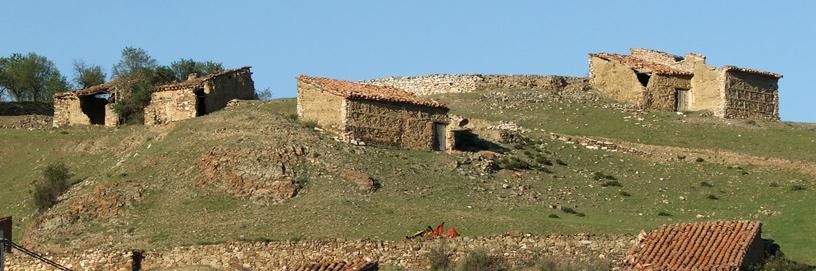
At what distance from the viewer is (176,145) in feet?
228

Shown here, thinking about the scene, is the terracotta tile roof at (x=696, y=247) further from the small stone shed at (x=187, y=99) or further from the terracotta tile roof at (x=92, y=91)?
the terracotta tile roof at (x=92, y=91)

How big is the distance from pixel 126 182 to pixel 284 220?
25.8 ft

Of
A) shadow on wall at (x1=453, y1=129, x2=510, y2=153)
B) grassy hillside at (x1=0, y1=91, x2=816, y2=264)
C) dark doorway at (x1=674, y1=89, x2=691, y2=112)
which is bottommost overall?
grassy hillside at (x1=0, y1=91, x2=816, y2=264)

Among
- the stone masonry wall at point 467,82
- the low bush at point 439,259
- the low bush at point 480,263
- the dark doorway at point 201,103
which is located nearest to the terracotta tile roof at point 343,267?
the low bush at point 480,263

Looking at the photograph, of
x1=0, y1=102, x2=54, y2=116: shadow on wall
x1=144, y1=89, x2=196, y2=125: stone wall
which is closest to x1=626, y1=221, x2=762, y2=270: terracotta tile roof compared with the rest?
x1=144, y1=89, x2=196, y2=125: stone wall

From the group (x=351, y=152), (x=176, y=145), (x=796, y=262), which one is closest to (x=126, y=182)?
(x=176, y=145)

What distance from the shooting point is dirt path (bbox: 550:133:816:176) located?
74.4m

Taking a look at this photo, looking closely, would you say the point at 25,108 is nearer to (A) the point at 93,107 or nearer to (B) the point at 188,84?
(A) the point at 93,107

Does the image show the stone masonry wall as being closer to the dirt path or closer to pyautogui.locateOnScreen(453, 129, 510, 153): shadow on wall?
the dirt path

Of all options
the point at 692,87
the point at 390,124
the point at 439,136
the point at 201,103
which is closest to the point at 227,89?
the point at 201,103

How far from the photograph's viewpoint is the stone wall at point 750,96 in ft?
282

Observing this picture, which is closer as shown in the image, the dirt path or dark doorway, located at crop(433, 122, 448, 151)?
dark doorway, located at crop(433, 122, 448, 151)

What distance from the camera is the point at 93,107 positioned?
82.7 meters

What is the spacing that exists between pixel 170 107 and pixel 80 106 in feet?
20.0
